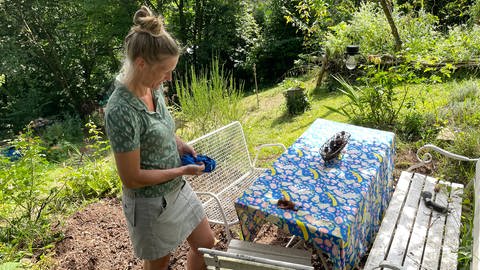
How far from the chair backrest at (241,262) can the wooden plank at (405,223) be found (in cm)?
65

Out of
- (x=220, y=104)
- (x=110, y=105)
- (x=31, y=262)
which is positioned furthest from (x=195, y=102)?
(x=110, y=105)

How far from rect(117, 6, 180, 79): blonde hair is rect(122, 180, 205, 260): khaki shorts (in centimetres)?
61

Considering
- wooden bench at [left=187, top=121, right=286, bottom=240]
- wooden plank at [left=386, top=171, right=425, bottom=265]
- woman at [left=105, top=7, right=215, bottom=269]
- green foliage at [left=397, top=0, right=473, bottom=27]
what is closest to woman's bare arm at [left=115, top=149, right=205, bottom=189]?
woman at [left=105, top=7, right=215, bottom=269]

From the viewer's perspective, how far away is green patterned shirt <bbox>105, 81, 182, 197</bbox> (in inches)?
56.7

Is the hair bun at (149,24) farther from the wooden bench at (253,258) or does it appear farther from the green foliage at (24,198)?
the green foliage at (24,198)

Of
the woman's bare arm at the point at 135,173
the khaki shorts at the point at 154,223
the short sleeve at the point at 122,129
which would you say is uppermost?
the short sleeve at the point at 122,129

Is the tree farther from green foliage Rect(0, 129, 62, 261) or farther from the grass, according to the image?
green foliage Rect(0, 129, 62, 261)

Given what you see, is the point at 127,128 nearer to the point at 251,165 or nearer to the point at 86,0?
the point at 251,165

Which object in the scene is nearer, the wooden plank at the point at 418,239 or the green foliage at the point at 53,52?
the wooden plank at the point at 418,239

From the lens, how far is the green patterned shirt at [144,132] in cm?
144

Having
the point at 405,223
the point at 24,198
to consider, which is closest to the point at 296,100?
the point at 405,223

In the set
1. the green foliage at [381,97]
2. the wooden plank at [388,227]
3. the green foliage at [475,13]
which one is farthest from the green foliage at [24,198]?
the green foliage at [475,13]

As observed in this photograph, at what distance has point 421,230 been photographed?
2.23m

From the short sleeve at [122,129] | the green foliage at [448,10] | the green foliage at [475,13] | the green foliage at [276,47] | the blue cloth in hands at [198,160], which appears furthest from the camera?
the green foliage at [276,47]
